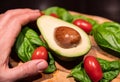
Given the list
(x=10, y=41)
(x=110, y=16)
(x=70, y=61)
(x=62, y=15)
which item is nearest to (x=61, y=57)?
(x=70, y=61)

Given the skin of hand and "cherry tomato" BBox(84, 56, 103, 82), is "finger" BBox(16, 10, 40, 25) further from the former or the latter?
"cherry tomato" BBox(84, 56, 103, 82)

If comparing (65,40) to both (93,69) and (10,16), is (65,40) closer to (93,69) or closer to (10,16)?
(93,69)

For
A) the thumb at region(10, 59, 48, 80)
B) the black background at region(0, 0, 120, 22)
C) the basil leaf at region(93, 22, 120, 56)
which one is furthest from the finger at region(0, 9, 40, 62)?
the black background at region(0, 0, 120, 22)

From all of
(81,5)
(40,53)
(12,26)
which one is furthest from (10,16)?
(81,5)

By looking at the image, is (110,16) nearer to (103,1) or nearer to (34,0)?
(103,1)

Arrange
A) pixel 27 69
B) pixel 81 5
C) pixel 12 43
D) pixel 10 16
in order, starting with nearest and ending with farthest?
pixel 27 69 → pixel 12 43 → pixel 10 16 → pixel 81 5

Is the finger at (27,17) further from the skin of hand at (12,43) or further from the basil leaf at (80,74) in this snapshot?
the basil leaf at (80,74)
